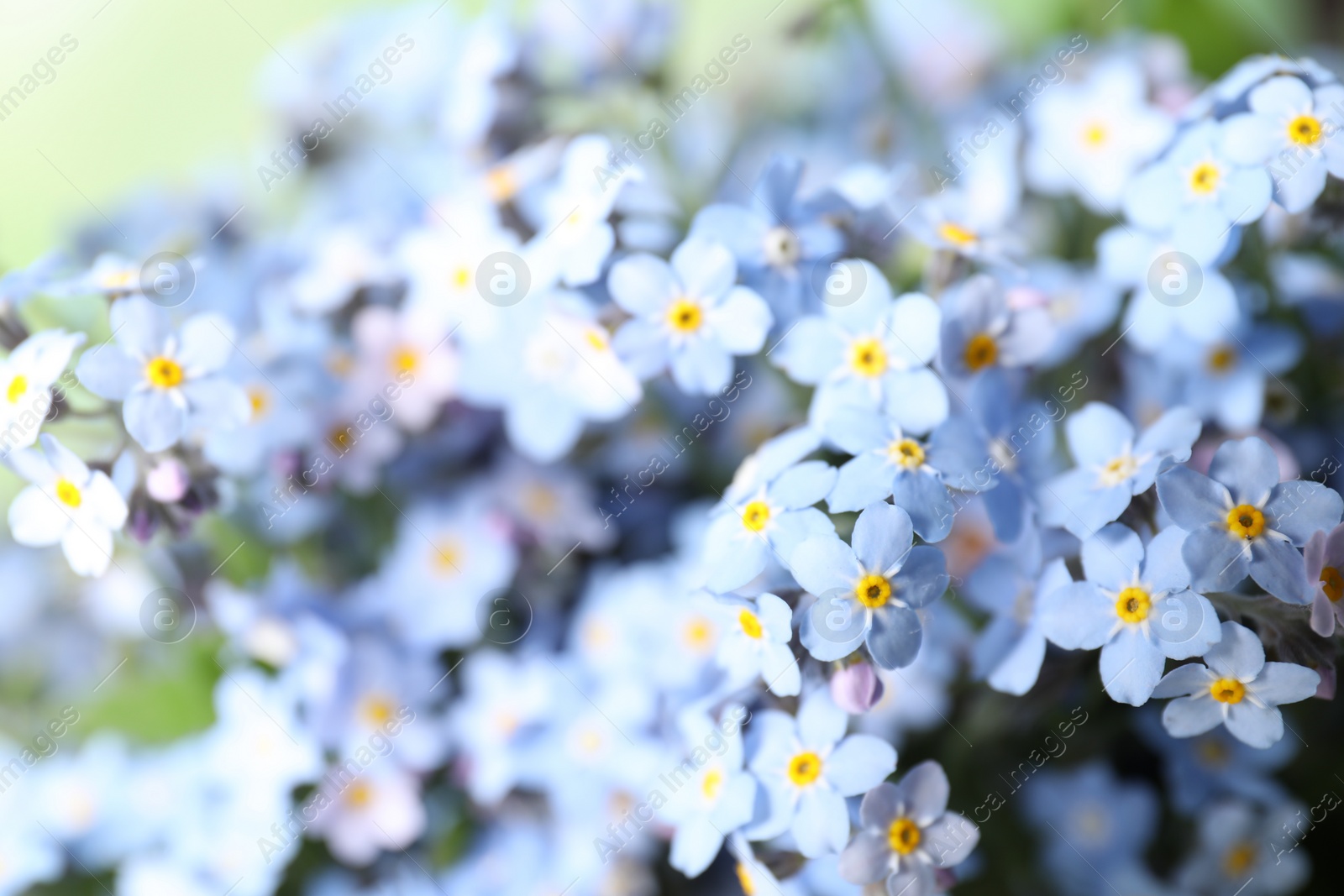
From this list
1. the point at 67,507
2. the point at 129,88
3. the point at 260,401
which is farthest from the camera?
the point at 129,88

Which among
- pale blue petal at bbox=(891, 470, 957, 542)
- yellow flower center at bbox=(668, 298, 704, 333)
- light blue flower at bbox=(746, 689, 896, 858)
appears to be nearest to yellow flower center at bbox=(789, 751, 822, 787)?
light blue flower at bbox=(746, 689, 896, 858)

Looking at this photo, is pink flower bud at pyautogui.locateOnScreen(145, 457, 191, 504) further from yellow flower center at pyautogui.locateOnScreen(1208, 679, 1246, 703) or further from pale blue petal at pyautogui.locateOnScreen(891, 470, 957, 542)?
yellow flower center at pyautogui.locateOnScreen(1208, 679, 1246, 703)

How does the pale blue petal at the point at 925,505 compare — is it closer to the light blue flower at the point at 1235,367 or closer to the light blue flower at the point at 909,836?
the light blue flower at the point at 909,836

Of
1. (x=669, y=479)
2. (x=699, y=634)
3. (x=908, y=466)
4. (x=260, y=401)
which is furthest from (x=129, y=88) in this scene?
(x=908, y=466)

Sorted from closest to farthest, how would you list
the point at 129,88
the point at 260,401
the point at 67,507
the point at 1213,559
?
1. the point at 1213,559
2. the point at 67,507
3. the point at 260,401
4. the point at 129,88

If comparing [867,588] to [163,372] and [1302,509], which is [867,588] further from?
[163,372]

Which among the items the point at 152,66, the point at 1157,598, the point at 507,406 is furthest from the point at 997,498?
the point at 152,66
